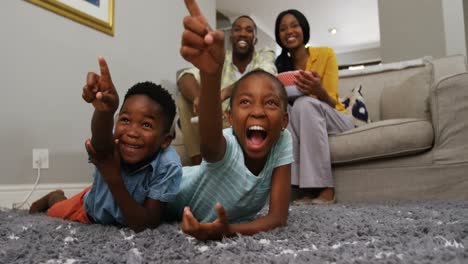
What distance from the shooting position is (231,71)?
2.19m

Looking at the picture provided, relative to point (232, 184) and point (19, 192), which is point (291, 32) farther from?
point (19, 192)

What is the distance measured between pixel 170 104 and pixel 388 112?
1.53 meters

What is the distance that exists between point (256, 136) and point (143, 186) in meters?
0.33

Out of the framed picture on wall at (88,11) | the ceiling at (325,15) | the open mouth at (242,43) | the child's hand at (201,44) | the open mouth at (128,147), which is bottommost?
the open mouth at (128,147)

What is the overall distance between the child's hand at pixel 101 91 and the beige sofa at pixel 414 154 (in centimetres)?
124

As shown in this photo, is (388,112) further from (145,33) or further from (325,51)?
(145,33)

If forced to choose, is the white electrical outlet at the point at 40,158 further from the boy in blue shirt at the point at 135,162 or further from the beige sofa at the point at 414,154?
the beige sofa at the point at 414,154

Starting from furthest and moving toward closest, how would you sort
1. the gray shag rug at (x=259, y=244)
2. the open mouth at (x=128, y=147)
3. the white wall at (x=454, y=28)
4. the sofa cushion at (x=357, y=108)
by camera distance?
the white wall at (x=454, y=28) < the sofa cushion at (x=357, y=108) < the open mouth at (x=128, y=147) < the gray shag rug at (x=259, y=244)

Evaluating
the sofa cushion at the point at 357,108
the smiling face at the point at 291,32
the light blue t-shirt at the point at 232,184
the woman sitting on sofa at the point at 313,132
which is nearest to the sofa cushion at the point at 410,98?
the sofa cushion at the point at 357,108

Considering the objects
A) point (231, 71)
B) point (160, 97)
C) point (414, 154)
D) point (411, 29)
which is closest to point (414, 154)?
point (414, 154)

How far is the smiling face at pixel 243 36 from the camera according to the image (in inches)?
83.9

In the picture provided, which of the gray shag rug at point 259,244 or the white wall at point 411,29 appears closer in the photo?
the gray shag rug at point 259,244

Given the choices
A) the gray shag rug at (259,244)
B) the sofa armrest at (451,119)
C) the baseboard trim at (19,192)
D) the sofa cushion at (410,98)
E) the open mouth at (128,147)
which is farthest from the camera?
the sofa cushion at (410,98)

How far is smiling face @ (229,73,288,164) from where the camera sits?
885 millimetres
